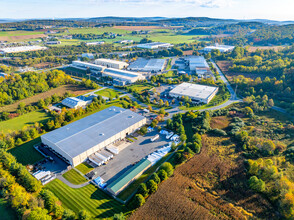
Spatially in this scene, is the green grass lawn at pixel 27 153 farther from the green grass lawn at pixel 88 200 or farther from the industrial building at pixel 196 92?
the industrial building at pixel 196 92

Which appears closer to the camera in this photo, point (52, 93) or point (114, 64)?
point (52, 93)

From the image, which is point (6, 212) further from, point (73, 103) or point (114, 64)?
point (114, 64)

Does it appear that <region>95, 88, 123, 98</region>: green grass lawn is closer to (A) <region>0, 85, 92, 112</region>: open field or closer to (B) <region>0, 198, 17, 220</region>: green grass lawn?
(A) <region>0, 85, 92, 112</region>: open field

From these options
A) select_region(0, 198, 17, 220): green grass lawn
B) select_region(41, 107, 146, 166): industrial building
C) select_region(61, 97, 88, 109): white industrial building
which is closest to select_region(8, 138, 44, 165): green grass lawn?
select_region(41, 107, 146, 166): industrial building

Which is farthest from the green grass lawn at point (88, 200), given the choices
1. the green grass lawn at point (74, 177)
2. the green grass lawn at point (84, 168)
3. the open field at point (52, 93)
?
the open field at point (52, 93)

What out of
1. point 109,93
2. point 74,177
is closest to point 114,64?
point 109,93
